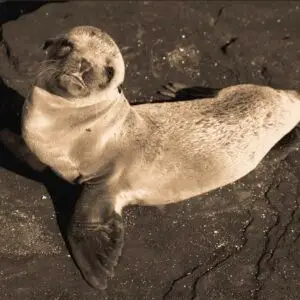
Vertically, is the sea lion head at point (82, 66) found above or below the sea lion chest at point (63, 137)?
above

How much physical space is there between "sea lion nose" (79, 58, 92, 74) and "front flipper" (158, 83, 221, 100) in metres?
2.04

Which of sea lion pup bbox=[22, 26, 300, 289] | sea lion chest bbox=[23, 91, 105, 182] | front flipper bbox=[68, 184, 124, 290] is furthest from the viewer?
front flipper bbox=[68, 184, 124, 290]

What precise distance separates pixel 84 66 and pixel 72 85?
16 cm

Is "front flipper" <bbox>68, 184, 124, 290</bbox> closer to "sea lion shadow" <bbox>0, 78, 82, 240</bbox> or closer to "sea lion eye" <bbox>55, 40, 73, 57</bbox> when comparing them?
"sea lion shadow" <bbox>0, 78, 82, 240</bbox>

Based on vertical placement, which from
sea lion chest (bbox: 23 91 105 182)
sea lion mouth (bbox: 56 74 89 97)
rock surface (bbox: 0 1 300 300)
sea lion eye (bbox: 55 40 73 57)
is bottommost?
rock surface (bbox: 0 1 300 300)

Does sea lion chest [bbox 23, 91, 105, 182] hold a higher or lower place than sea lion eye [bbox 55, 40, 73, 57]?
lower

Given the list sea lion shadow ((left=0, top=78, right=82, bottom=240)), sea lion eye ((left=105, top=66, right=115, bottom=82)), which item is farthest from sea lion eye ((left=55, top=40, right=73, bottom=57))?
sea lion shadow ((left=0, top=78, right=82, bottom=240))

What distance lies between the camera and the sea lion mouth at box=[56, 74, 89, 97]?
4.22 m

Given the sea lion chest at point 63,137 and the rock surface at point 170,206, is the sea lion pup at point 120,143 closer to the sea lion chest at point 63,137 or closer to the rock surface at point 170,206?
the sea lion chest at point 63,137

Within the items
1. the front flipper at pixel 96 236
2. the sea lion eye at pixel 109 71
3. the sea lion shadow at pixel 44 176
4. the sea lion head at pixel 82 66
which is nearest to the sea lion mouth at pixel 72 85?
the sea lion head at pixel 82 66

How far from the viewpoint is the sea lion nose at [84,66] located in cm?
427

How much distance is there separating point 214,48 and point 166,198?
7.24 feet

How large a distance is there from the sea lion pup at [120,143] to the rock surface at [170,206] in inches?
8.9

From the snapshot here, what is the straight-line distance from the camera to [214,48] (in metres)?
6.73
